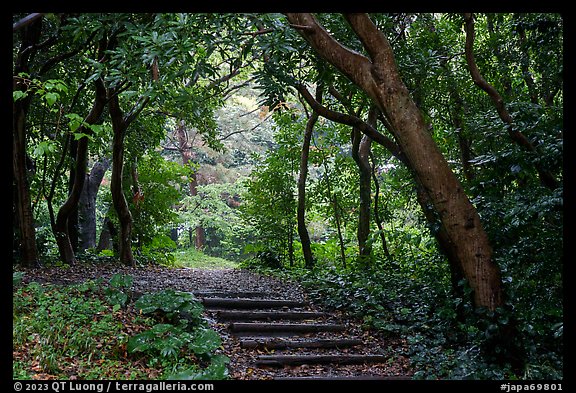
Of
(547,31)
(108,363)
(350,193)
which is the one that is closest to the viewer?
(108,363)

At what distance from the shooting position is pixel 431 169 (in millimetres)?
5156

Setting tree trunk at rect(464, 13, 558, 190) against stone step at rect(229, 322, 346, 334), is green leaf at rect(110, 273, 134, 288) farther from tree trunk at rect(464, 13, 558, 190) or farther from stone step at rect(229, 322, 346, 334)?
tree trunk at rect(464, 13, 558, 190)

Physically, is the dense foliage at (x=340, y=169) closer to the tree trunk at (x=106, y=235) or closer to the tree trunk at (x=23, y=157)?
the tree trunk at (x=23, y=157)

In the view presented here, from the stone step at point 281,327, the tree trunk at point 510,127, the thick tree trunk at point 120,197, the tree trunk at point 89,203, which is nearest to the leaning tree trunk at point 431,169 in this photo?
the tree trunk at point 510,127

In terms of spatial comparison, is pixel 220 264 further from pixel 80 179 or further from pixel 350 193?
pixel 80 179

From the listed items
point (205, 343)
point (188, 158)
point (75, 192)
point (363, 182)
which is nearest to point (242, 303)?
point (205, 343)

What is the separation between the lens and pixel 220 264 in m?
19.6

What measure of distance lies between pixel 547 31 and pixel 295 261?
8.33m

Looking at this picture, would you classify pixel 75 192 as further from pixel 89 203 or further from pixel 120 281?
pixel 89 203

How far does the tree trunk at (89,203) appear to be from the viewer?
43.3 ft

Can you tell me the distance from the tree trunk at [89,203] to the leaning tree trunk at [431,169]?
956 cm

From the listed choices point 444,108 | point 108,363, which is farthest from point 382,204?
point 108,363

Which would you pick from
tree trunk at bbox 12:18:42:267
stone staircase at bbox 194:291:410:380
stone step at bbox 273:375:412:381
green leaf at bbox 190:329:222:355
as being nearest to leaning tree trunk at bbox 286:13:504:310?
stone step at bbox 273:375:412:381
